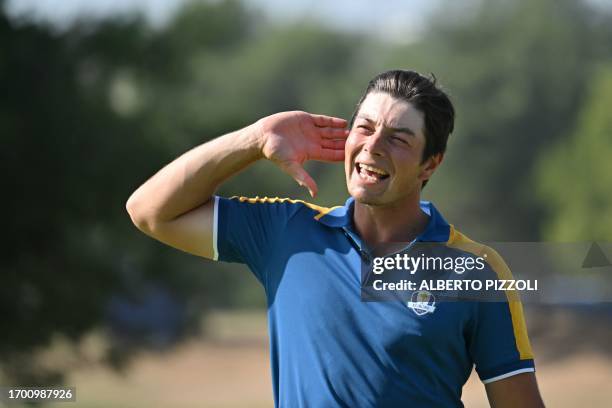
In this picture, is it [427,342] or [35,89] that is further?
[35,89]

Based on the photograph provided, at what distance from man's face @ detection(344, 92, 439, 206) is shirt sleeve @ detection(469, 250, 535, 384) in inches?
20.7

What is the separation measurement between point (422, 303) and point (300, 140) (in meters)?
0.77

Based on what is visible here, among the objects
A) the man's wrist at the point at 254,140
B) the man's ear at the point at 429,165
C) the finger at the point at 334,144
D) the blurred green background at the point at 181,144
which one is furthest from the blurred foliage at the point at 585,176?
the man's wrist at the point at 254,140

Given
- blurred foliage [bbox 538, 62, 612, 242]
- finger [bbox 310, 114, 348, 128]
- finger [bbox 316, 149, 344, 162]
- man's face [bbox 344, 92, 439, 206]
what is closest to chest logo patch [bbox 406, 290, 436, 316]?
man's face [bbox 344, 92, 439, 206]

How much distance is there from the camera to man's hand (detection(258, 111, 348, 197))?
13.4ft

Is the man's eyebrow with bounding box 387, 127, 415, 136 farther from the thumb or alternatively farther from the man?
the thumb

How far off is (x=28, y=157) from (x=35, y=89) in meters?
1.38

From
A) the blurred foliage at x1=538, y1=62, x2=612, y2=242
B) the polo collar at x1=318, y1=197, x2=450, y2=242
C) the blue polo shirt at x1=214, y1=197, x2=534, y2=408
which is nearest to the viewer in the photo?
the blue polo shirt at x1=214, y1=197, x2=534, y2=408

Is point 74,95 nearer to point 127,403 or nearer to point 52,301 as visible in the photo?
point 52,301

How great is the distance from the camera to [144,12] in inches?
971

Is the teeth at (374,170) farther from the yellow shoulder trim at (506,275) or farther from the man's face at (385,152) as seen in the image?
the yellow shoulder trim at (506,275)

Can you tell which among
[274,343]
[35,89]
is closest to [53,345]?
[35,89]

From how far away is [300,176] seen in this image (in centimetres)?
404

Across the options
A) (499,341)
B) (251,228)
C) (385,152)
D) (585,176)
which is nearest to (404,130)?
(385,152)
